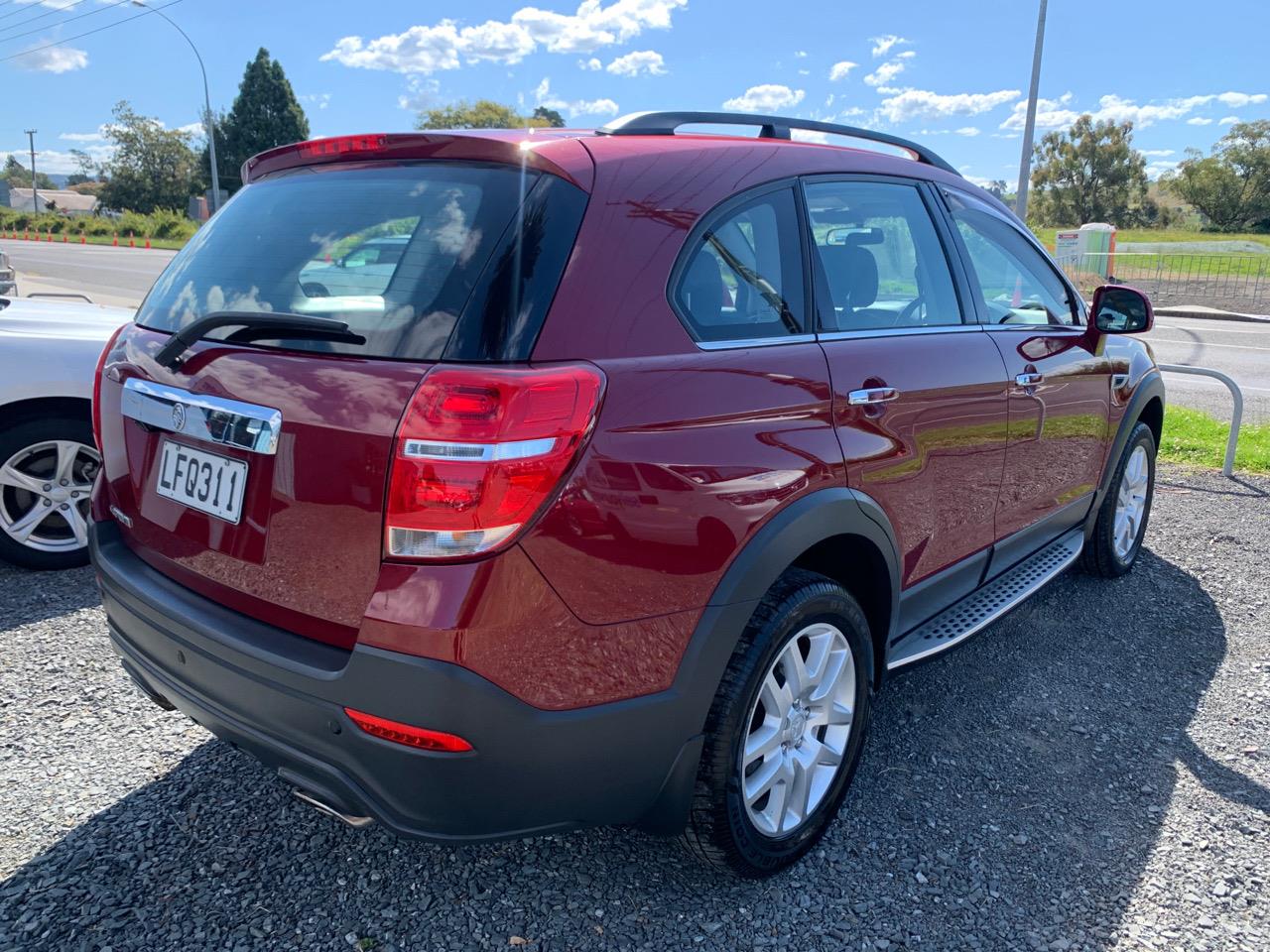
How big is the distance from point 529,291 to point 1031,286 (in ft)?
8.53

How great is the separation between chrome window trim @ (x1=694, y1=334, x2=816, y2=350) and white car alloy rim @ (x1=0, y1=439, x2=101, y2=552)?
3361 mm

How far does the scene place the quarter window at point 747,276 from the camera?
2.11m

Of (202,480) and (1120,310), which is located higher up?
(1120,310)

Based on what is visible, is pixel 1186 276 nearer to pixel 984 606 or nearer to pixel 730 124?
pixel 984 606

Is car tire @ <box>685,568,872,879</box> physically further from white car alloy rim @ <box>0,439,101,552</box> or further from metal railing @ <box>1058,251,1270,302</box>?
metal railing @ <box>1058,251,1270,302</box>

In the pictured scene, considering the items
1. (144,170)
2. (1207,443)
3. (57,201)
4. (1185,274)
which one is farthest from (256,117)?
(1207,443)

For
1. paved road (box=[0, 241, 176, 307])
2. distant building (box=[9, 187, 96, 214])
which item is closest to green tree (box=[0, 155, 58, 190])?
distant building (box=[9, 187, 96, 214])

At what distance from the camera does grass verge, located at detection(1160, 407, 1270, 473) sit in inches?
274

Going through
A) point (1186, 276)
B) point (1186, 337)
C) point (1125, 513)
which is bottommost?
point (1125, 513)

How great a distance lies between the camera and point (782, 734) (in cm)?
233

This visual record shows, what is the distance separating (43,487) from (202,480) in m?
2.70

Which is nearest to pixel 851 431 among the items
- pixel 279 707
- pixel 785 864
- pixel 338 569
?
pixel 785 864

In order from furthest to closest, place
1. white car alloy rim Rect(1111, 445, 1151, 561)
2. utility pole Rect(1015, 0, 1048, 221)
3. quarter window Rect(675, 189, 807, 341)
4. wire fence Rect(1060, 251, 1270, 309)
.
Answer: wire fence Rect(1060, 251, 1270, 309), utility pole Rect(1015, 0, 1048, 221), white car alloy rim Rect(1111, 445, 1151, 561), quarter window Rect(675, 189, 807, 341)

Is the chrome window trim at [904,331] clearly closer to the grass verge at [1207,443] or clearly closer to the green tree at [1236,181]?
the grass verge at [1207,443]
